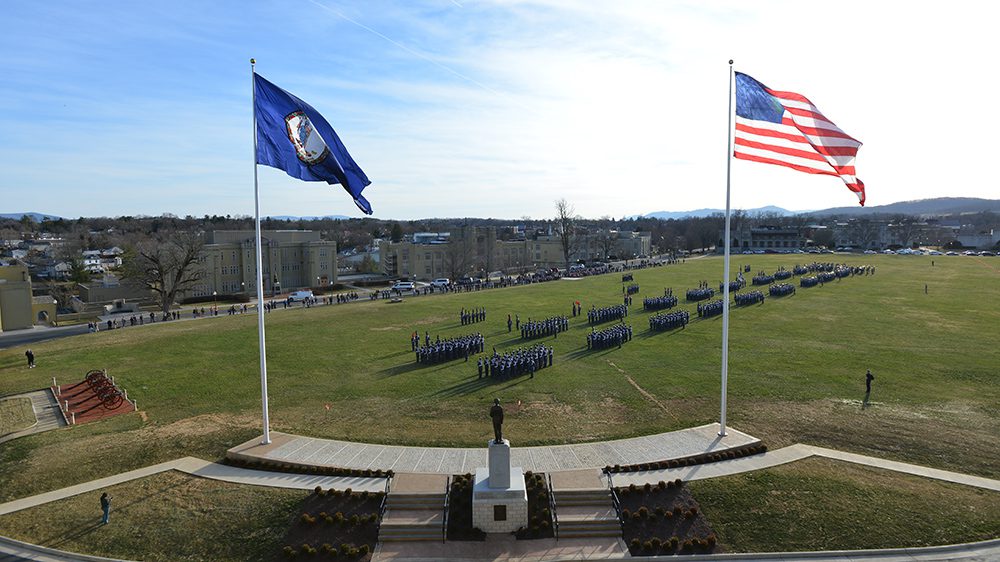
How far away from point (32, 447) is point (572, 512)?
17.4 metres

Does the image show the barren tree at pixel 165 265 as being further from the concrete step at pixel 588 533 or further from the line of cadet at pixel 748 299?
the line of cadet at pixel 748 299

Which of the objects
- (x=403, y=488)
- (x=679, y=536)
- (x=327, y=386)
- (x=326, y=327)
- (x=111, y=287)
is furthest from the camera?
(x=111, y=287)

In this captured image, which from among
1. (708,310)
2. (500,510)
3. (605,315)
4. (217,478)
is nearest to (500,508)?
(500,510)

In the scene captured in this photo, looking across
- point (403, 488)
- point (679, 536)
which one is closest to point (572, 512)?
point (679, 536)

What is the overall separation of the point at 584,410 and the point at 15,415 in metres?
21.9

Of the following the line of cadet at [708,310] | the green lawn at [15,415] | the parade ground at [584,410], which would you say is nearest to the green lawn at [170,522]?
the parade ground at [584,410]

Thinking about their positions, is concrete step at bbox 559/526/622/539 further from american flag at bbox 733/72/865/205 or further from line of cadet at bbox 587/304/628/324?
line of cadet at bbox 587/304/628/324

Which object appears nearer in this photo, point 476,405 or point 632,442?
point 632,442

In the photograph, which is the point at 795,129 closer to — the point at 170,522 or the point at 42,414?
the point at 170,522

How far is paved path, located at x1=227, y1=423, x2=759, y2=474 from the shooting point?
16266 millimetres

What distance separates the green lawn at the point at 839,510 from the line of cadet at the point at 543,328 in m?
21.1

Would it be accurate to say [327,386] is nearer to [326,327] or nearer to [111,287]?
[326,327]

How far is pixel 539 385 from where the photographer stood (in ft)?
82.3

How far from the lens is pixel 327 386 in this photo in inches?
986
